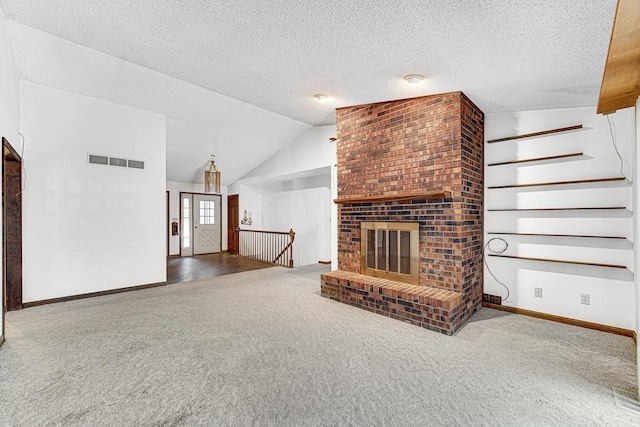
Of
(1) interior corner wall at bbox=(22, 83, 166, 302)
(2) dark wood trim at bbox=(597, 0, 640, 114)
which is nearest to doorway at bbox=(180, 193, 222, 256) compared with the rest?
(1) interior corner wall at bbox=(22, 83, 166, 302)

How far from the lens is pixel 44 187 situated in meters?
4.01

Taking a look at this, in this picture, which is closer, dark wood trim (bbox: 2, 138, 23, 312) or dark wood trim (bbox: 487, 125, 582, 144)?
dark wood trim (bbox: 487, 125, 582, 144)

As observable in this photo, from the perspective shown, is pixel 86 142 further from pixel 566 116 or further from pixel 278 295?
pixel 566 116

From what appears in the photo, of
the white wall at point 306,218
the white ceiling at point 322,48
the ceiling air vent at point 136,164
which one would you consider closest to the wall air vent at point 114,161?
the ceiling air vent at point 136,164

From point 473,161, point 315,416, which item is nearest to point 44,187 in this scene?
point 315,416

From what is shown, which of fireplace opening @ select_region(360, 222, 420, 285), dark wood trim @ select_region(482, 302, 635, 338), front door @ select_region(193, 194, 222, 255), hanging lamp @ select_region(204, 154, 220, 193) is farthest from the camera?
front door @ select_region(193, 194, 222, 255)

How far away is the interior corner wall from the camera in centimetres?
397

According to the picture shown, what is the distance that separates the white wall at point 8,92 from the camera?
2822mm

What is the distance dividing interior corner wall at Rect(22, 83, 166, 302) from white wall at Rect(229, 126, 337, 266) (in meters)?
2.88

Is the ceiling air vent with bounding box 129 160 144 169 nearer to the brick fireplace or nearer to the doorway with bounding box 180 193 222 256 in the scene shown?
the brick fireplace

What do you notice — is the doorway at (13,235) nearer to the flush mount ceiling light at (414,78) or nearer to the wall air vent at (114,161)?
the wall air vent at (114,161)

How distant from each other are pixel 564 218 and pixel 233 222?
26.9ft

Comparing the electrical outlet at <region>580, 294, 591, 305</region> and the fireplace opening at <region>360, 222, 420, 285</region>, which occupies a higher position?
the fireplace opening at <region>360, 222, 420, 285</region>

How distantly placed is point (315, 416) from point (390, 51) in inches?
115
